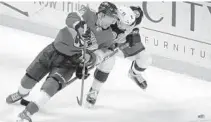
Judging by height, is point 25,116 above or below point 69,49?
below

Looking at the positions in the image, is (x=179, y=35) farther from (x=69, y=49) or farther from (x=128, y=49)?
(x=69, y=49)

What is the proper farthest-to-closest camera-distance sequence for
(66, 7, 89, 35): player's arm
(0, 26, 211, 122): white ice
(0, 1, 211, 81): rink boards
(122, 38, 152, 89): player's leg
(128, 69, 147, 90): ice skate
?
(0, 1, 211, 81): rink boards < (128, 69, 147, 90): ice skate < (122, 38, 152, 89): player's leg < (0, 26, 211, 122): white ice < (66, 7, 89, 35): player's arm

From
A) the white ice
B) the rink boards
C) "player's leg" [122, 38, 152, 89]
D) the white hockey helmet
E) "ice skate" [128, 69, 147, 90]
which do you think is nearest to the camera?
the white hockey helmet

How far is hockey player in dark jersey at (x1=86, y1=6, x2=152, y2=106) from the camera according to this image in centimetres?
312

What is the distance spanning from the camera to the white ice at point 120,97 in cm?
322

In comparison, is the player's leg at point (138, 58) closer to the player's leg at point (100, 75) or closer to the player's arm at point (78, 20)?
the player's leg at point (100, 75)

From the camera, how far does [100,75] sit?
333 cm

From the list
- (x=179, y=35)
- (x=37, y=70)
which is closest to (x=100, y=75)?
(x=37, y=70)

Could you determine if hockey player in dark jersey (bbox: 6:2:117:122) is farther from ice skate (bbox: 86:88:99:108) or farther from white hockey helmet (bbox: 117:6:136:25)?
ice skate (bbox: 86:88:99:108)

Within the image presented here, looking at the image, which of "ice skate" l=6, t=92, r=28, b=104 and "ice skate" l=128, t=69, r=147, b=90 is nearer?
"ice skate" l=6, t=92, r=28, b=104

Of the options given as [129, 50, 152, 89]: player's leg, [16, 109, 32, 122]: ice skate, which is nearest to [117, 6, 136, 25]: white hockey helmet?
[129, 50, 152, 89]: player's leg

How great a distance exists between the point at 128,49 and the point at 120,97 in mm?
371

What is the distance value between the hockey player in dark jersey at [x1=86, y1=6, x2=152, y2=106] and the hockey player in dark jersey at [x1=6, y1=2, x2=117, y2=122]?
0.26 ft

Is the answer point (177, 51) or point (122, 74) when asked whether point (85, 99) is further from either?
point (177, 51)
